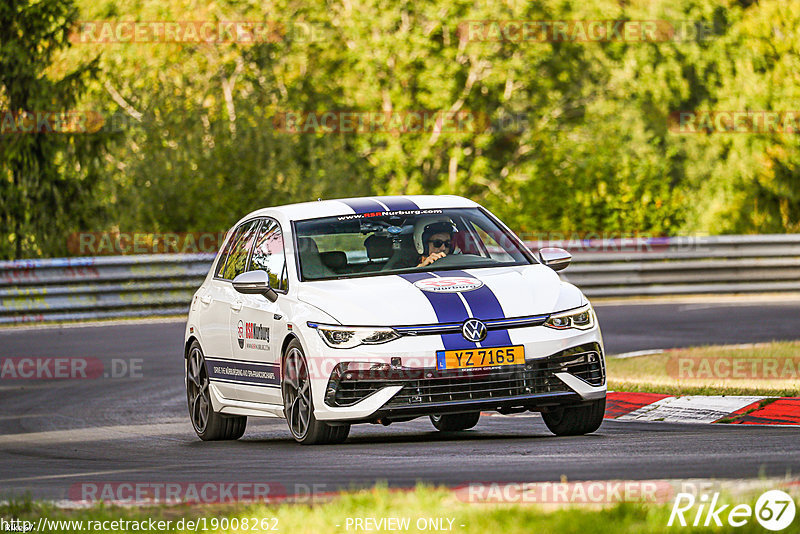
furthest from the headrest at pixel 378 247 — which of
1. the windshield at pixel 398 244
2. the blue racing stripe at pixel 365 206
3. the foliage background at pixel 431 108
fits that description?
the foliage background at pixel 431 108

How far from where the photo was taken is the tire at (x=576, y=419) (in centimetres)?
1004

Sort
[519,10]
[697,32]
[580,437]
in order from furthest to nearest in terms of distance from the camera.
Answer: [697,32]
[519,10]
[580,437]

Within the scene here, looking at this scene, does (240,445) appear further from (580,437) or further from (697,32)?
(697,32)

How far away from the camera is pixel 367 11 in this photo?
4181 cm

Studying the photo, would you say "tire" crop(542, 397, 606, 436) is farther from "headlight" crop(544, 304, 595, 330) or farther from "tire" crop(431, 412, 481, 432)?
"tire" crop(431, 412, 481, 432)

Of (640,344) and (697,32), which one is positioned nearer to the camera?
(640,344)

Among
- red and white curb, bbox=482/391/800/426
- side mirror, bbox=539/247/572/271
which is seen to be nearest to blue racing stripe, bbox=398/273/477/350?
side mirror, bbox=539/247/572/271

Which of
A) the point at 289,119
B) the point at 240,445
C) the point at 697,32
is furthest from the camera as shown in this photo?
the point at 697,32

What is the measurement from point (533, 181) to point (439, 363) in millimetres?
30848

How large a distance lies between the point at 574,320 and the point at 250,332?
93.8 inches

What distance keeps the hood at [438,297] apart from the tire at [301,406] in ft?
1.31

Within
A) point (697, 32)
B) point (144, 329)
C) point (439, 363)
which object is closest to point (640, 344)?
point (144, 329)

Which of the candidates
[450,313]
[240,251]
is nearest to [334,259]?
[450,313]

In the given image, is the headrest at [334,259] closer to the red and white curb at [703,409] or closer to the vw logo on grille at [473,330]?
the vw logo on grille at [473,330]
